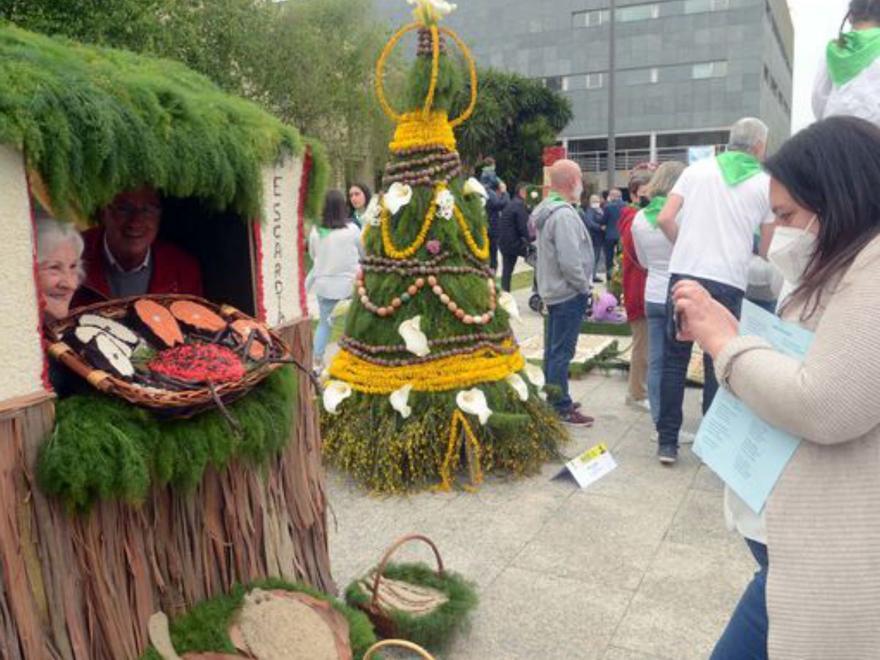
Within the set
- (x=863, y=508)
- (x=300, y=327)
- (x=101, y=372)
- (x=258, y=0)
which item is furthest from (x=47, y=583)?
(x=258, y=0)

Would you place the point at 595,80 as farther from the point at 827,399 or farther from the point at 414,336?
the point at 827,399

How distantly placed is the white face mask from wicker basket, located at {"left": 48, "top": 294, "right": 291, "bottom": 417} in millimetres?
1418

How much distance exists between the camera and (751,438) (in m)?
1.61

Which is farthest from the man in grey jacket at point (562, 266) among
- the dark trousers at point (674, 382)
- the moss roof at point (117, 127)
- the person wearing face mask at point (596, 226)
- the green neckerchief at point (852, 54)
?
the person wearing face mask at point (596, 226)

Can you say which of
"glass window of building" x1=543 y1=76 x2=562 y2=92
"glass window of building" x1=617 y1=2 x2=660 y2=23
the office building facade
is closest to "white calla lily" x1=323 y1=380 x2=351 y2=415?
the office building facade

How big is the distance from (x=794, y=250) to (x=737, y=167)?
108 inches

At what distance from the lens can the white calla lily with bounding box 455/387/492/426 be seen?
415 centimetres

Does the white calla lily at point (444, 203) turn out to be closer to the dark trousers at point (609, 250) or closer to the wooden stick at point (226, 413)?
the wooden stick at point (226, 413)

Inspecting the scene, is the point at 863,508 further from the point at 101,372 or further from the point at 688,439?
the point at 688,439

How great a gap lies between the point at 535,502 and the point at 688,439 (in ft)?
5.04

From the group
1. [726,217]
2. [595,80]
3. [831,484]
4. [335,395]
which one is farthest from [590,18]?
[831,484]

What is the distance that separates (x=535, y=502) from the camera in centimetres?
411

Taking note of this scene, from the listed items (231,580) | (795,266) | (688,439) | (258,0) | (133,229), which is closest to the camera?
(795,266)

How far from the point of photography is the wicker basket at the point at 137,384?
187cm
